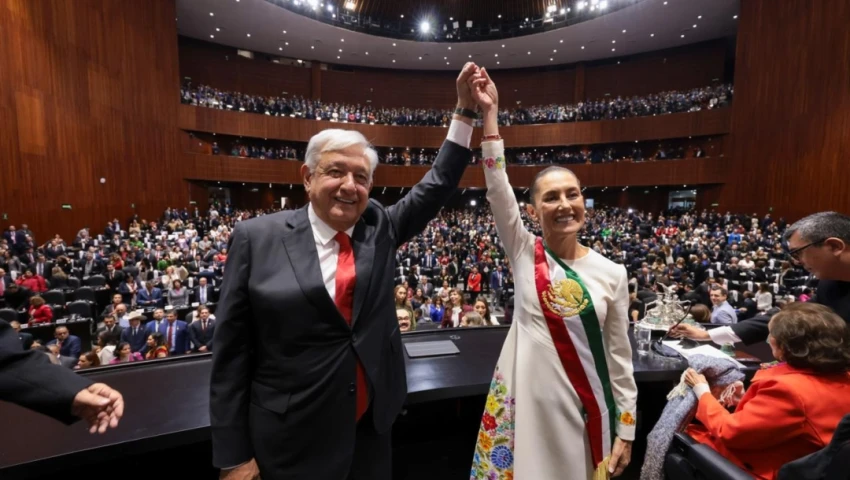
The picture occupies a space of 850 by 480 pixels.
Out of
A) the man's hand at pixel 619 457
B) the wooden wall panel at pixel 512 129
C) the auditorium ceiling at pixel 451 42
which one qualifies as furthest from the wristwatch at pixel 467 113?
the auditorium ceiling at pixel 451 42

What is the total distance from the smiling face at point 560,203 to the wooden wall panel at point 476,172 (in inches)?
742

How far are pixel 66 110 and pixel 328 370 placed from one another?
1438 cm

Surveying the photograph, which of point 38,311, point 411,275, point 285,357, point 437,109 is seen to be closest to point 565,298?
point 285,357

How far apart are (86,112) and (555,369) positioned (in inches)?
602

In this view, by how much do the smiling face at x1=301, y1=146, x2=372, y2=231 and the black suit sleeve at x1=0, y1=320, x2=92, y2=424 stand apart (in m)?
0.70

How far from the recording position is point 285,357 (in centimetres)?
111

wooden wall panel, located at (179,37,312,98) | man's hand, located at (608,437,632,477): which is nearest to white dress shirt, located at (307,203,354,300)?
man's hand, located at (608,437,632,477)

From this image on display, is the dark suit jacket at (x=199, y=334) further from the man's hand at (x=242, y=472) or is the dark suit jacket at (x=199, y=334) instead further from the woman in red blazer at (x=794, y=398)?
the woman in red blazer at (x=794, y=398)

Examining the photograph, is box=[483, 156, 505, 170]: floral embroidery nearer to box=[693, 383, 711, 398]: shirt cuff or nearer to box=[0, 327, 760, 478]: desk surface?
box=[0, 327, 760, 478]: desk surface

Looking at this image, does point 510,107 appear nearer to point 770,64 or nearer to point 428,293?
point 770,64

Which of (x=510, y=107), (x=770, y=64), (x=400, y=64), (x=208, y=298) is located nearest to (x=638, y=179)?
(x=770, y=64)

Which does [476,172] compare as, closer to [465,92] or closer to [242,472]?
[465,92]

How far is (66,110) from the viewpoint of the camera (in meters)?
11.4

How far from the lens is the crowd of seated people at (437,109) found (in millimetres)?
18078
